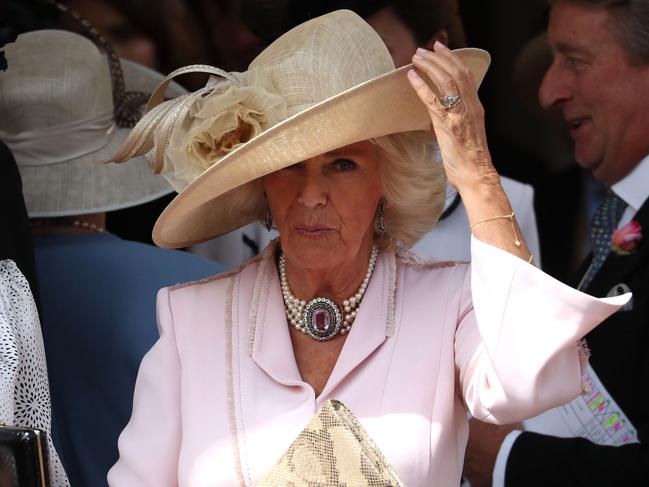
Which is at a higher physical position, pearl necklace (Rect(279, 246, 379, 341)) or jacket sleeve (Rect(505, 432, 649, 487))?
pearl necklace (Rect(279, 246, 379, 341))

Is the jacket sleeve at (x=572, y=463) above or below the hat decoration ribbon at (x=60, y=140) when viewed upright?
below

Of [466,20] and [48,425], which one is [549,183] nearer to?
[466,20]

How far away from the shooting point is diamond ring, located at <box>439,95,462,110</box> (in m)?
2.45

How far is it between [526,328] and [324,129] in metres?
0.56

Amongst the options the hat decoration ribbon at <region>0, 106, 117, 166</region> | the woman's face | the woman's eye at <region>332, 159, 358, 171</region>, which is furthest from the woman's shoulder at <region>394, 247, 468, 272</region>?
the hat decoration ribbon at <region>0, 106, 117, 166</region>

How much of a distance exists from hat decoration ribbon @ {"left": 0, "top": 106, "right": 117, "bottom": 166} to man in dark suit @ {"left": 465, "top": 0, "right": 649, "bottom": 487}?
1.28 meters

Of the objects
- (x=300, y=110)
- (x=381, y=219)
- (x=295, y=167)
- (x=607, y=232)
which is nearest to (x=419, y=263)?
(x=381, y=219)

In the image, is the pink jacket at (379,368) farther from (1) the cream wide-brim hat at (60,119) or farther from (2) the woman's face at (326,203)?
(1) the cream wide-brim hat at (60,119)

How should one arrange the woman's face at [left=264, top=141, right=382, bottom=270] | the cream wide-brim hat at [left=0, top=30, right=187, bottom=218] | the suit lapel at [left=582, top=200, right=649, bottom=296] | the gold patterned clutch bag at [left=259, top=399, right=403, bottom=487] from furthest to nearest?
the cream wide-brim hat at [left=0, top=30, right=187, bottom=218]
the suit lapel at [left=582, top=200, right=649, bottom=296]
the woman's face at [left=264, top=141, right=382, bottom=270]
the gold patterned clutch bag at [left=259, top=399, right=403, bottom=487]

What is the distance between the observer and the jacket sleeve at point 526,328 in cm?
234

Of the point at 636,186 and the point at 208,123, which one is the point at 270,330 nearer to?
the point at 208,123

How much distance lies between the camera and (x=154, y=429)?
2.71 meters

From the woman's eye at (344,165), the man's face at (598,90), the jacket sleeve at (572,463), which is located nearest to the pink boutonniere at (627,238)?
the man's face at (598,90)

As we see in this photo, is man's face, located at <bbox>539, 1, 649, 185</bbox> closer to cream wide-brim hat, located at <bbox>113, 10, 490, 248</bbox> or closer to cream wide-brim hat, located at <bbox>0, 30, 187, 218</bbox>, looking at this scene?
cream wide-brim hat, located at <bbox>113, 10, 490, 248</bbox>
